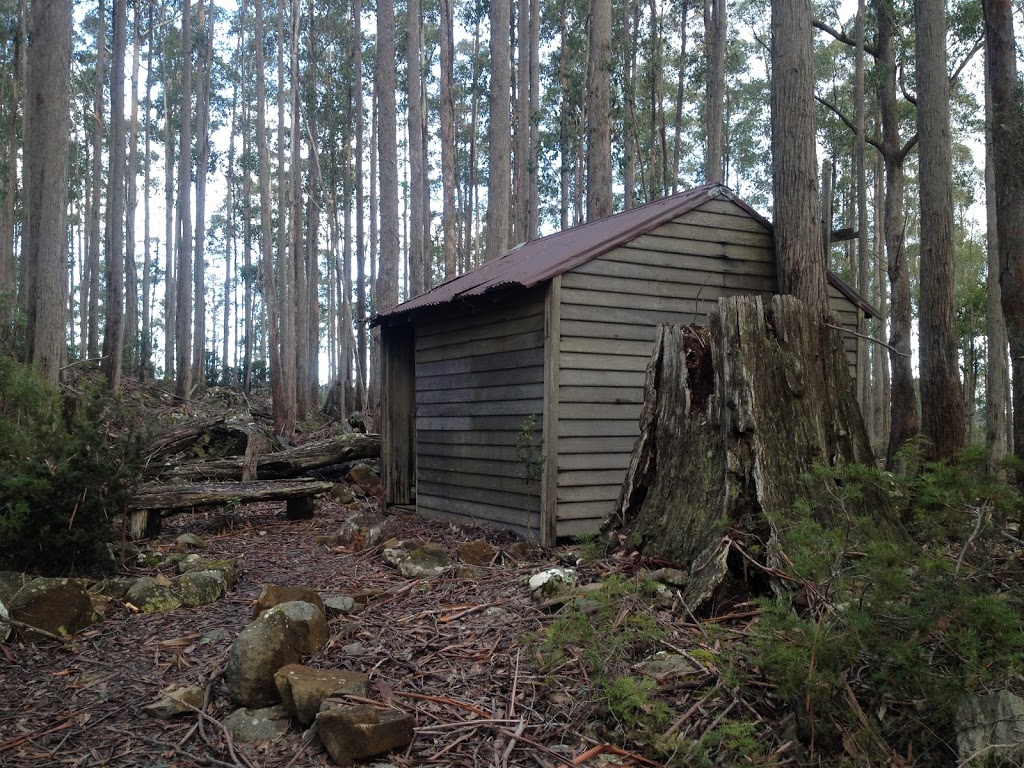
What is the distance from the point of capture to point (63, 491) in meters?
5.81

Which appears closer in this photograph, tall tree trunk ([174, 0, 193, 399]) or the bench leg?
the bench leg

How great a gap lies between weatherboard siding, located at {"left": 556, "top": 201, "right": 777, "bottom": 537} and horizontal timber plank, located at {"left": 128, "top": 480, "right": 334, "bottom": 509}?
376 cm

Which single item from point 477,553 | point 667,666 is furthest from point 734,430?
point 477,553

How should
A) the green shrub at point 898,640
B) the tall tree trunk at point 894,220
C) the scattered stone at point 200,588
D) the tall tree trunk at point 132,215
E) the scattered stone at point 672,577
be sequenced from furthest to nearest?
the tall tree trunk at point 132,215, the tall tree trunk at point 894,220, the scattered stone at point 200,588, the scattered stone at point 672,577, the green shrub at point 898,640

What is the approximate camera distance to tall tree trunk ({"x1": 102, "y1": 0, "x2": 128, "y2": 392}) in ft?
54.7

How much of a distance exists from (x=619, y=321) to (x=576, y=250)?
0.87 m

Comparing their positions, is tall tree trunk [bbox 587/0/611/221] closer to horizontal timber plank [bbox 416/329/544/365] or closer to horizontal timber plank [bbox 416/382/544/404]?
horizontal timber plank [bbox 416/329/544/365]

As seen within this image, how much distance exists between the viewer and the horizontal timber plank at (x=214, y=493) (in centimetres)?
781

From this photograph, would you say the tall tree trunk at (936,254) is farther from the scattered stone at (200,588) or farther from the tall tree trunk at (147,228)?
the tall tree trunk at (147,228)

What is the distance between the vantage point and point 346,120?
33.6 m

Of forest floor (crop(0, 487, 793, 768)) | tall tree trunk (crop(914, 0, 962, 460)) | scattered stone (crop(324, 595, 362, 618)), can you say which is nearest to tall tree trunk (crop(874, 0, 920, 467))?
tall tree trunk (crop(914, 0, 962, 460))

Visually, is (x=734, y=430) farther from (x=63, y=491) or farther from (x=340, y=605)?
(x=63, y=491)

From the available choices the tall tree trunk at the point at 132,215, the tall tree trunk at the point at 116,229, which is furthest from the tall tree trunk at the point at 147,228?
the tall tree trunk at the point at 116,229

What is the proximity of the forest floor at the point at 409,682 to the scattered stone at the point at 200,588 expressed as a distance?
3.8 inches
